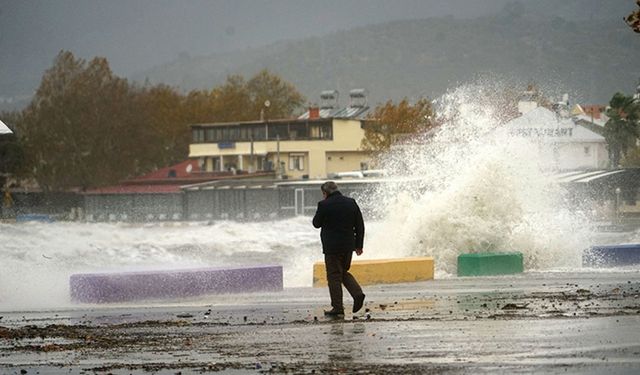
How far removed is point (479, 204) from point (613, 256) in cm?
468

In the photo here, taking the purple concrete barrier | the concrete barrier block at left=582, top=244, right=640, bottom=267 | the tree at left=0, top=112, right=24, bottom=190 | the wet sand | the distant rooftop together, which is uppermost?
the distant rooftop

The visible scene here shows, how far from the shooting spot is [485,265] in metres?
27.8

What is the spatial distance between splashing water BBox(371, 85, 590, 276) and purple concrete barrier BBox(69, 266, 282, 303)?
21.5 ft

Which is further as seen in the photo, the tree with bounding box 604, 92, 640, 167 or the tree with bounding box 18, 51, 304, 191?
the tree with bounding box 18, 51, 304, 191

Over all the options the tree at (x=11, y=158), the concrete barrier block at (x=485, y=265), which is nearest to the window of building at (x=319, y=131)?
the tree at (x=11, y=158)

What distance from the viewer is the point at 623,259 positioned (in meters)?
29.2

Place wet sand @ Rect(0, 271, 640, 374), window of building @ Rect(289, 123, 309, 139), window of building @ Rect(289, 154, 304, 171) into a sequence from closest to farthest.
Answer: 1. wet sand @ Rect(0, 271, 640, 374)
2. window of building @ Rect(289, 154, 304, 171)
3. window of building @ Rect(289, 123, 309, 139)

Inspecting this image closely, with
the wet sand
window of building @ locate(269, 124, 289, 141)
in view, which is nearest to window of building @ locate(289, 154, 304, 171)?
window of building @ locate(269, 124, 289, 141)

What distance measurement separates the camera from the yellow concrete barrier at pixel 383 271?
25469 mm

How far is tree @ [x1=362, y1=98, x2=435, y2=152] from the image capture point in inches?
5635

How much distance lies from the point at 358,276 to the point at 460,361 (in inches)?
515

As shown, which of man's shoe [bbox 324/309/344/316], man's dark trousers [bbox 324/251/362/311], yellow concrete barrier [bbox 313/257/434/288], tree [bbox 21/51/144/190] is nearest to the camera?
man's shoe [bbox 324/309/344/316]

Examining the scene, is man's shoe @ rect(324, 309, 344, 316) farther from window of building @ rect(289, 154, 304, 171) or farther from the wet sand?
window of building @ rect(289, 154, 304, 171)

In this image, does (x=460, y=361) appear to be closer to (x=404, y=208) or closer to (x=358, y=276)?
(x=358, y=276)
